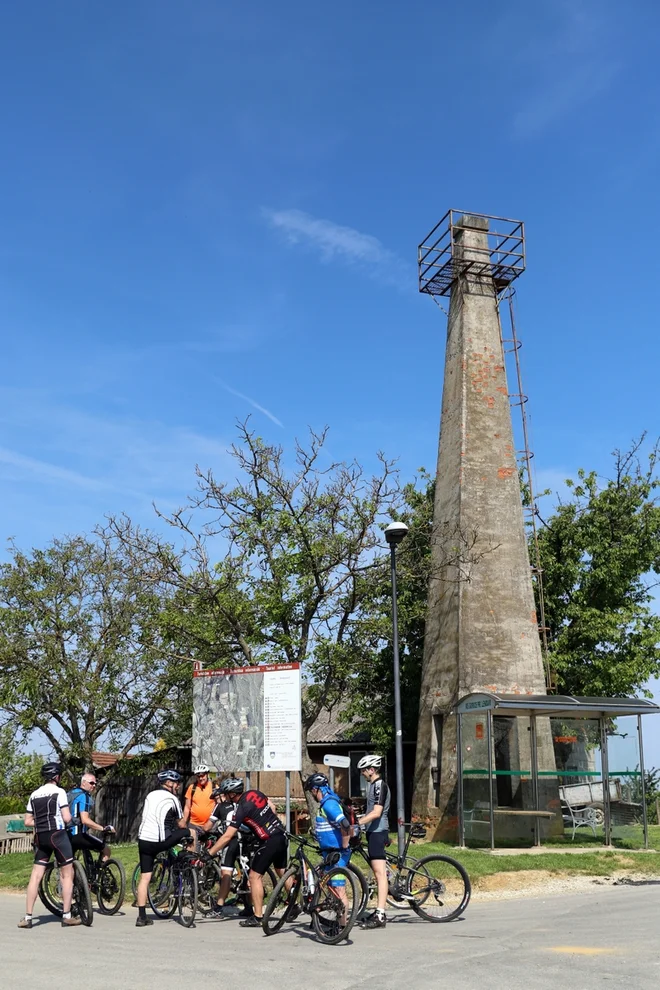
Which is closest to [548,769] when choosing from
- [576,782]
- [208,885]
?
[576,782]

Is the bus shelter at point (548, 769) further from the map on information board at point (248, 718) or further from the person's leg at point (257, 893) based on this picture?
the person's leg at point (257, 893)

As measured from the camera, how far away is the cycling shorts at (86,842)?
12.1 m

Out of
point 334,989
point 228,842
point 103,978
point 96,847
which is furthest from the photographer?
point 96,847

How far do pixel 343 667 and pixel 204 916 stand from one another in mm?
7952

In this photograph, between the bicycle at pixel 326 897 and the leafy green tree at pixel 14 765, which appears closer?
the bicycle at pixel 326 897

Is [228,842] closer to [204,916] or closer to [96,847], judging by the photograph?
[204,916]

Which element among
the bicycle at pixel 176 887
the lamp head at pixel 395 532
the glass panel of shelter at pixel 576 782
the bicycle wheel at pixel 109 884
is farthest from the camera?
the glass panel of shelter at pixel 576 782

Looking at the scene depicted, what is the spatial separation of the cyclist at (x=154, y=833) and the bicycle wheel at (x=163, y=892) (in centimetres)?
40

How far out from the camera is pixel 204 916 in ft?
38.7

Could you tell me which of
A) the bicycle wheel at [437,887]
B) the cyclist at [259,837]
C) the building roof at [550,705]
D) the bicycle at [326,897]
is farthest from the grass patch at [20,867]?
the building roof at [550,705]

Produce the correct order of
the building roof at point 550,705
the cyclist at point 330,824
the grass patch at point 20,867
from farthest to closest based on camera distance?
the building roof at point 550,705
the grass patch at point 20,867
the cyclist at point 330,824

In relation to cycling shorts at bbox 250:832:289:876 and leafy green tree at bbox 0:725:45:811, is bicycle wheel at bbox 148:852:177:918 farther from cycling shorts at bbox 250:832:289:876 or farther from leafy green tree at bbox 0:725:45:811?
leafy green tree at bbox 0:725:45:811

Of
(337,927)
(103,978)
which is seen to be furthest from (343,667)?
(103,978)

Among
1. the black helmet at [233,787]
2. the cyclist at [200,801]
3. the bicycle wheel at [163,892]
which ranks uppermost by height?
the black helmet at [233,787]
